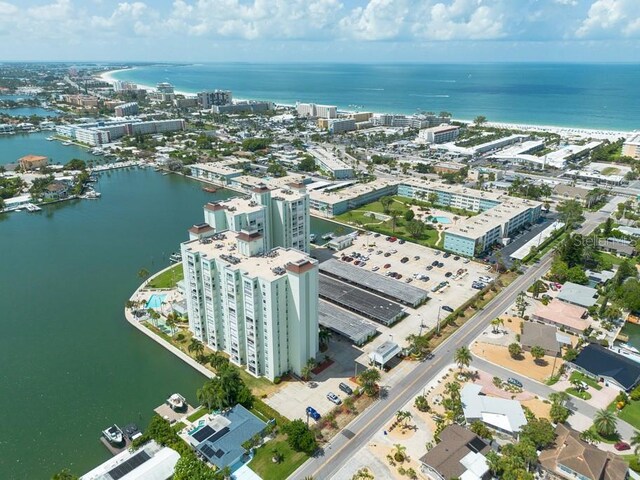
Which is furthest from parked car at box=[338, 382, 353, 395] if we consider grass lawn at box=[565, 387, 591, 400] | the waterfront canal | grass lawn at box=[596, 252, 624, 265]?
grass lawn at box=[596, 252, 624, 265]

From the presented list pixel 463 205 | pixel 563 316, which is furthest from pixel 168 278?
pixel 463 205

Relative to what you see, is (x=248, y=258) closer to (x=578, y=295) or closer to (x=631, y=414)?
(x=631, y=414)

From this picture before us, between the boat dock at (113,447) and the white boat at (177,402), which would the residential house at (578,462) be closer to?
the white boat at (177,402)

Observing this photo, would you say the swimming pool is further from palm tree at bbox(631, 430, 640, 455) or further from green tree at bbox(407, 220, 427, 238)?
palm tree at bbox(631, 430, 640, 455)

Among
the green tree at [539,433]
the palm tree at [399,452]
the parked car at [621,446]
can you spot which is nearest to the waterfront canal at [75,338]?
the palm tree at [399,452]

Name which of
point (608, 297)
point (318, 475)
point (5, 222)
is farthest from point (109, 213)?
point (608, 297)

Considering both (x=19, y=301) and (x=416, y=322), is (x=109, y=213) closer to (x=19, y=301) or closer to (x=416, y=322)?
(x=19, y=301)
